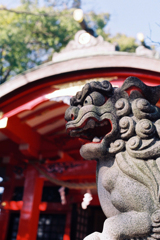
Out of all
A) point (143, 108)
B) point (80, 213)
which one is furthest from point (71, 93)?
point (80, 213)

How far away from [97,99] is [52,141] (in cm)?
403

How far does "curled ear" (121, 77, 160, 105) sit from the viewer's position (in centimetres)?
209

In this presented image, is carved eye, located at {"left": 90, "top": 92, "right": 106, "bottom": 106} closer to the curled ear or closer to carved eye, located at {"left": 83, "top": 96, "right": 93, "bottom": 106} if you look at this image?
carved eye, located at {"left": 83, "top": 96, "right": 93, "bottom": 106}

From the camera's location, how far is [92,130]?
86.9 inches

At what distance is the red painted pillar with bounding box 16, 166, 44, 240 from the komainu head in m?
3.77

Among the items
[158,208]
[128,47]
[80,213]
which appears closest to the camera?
[158,208]

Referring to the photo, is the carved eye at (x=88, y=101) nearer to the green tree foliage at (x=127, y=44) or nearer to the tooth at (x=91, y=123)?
the tooth at (x=91, y=123)

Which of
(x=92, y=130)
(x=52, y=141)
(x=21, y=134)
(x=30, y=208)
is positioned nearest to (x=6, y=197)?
(x=30, y=208)

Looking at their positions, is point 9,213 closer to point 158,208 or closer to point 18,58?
point 158,208

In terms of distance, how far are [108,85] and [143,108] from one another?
35 cm

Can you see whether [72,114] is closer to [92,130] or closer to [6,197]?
[92,130]

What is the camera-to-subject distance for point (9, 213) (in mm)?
6957

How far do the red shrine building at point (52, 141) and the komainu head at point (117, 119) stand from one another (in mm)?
1996

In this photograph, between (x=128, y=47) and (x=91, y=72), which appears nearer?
(x=91, y=72)
